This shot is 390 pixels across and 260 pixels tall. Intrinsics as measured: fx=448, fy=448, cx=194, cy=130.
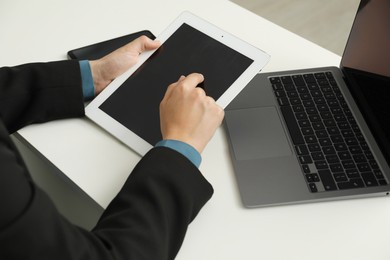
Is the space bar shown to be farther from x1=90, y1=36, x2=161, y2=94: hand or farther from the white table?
x1=90, y1=36, x2=161, y2=94: hand

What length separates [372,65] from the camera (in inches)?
33.6

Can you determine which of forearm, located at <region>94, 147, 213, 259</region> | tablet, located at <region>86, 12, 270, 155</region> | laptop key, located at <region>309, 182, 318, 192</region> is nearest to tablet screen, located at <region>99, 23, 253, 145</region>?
tablet, located at <region>86, 12, 270, 155</region>

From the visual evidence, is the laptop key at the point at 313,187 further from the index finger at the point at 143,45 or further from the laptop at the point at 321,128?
the index finger at the point at 143,45

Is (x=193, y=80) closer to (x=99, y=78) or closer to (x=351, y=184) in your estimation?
(x=99, y=78)

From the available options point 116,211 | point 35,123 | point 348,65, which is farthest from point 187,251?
point 348,65

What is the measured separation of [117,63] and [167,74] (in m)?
0.11

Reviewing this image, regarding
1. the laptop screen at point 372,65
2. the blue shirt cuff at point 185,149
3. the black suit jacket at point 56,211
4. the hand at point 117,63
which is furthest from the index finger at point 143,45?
the laptop screen at point 372,65

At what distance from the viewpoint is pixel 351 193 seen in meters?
0.74

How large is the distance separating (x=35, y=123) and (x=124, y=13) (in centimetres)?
38

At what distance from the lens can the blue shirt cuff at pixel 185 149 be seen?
0.74 m

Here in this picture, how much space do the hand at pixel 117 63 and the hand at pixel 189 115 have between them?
0.15 m

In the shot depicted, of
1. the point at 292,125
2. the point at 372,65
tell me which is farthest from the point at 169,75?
the point at 372,65

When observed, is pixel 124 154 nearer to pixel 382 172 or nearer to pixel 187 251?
pixel 187 251

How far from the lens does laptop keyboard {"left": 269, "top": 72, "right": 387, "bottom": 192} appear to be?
0.76 meters
